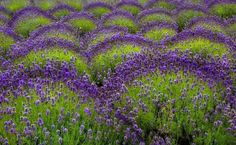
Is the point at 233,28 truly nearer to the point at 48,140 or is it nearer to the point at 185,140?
the point at 185,140

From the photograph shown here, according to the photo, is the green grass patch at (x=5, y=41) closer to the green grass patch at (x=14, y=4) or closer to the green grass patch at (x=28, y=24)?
the green grass patch at (x=28, y=24)

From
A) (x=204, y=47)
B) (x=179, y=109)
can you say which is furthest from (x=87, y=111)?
(x=204, y=47)

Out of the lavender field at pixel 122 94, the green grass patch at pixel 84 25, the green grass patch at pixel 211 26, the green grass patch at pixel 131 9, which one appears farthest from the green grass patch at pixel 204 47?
the green grass patch at pixel 131 9

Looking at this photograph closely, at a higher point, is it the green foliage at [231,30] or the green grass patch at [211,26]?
the green grass patch at [211,26]

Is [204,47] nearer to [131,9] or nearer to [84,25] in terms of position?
[84,25]

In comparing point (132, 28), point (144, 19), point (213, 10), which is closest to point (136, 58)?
point (132, 28)

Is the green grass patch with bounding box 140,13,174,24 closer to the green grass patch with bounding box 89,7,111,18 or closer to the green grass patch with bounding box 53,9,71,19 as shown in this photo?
the green grass patch with bounding box 89,7,111,18
